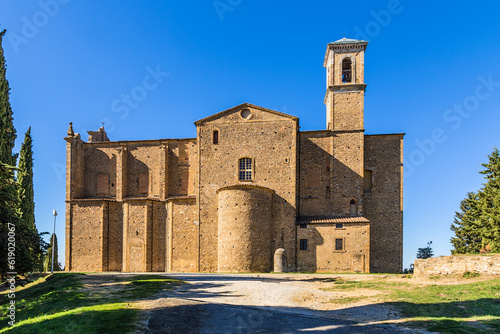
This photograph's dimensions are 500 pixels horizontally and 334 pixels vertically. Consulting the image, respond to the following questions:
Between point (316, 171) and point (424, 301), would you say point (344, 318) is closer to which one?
point (424, 301)

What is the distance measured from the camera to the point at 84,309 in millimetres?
13570

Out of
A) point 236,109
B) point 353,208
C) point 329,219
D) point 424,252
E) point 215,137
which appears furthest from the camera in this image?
point 424,252

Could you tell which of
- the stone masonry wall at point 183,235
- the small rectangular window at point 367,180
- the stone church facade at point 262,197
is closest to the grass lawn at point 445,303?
the stone church facade at point 262,197

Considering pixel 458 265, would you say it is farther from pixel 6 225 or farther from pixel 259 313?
pixel 6 225

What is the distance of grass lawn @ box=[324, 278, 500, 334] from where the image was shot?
39.8 feet

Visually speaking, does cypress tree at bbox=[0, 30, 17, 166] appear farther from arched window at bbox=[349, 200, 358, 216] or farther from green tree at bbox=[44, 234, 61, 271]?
arched window at bbox=[349, 200, 358, 216]

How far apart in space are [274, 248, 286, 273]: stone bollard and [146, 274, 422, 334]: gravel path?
13.8m

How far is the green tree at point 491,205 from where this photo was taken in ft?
91.8

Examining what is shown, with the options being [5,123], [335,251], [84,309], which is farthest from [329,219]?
[5,123]

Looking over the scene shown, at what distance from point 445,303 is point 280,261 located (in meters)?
17.9

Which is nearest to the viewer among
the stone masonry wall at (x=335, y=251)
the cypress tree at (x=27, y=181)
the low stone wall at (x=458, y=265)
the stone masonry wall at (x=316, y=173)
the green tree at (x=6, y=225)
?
the green tree at (x=6, y=225)

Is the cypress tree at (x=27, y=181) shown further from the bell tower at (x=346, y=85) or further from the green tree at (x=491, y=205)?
the green tree at (x=491, y=205)

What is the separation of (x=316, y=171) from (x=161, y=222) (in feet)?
49.7

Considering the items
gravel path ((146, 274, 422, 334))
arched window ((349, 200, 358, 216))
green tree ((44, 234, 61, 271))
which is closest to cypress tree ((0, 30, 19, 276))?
gravel path ((146, 274, 422, 334))
